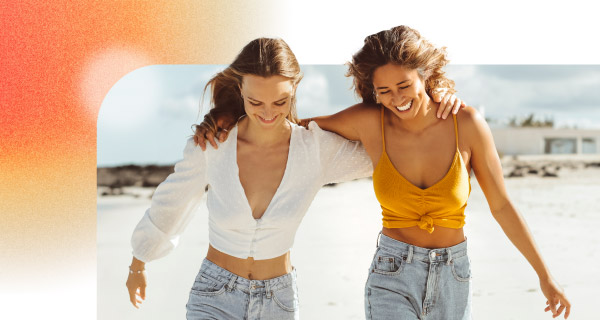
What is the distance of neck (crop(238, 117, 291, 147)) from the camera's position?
2.28 m

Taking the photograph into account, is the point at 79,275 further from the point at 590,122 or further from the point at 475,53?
the point at 590,122

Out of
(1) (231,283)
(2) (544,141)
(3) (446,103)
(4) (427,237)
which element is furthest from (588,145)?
(1) (231,283)

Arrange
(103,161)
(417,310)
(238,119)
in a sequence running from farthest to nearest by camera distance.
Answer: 1. (103,161)
2. (238,119)
3. (417,310)

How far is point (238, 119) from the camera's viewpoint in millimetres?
2357

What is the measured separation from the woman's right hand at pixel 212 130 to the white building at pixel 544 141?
1188cm

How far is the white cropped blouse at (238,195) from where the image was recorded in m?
→ 2.20

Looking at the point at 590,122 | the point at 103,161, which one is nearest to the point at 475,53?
the point at 103,161

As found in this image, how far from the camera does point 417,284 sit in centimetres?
214

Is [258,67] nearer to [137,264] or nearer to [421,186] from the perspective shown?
[421,186]

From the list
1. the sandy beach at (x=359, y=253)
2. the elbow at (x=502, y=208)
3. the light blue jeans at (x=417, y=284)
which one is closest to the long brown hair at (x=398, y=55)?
the elbow at (x=502, y=208)

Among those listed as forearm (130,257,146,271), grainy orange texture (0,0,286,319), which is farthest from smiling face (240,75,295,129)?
grainy orange texture (0,0,286,319)

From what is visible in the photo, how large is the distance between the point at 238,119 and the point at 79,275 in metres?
2.40

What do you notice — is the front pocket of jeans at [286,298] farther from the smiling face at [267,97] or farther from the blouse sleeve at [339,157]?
the smiling face at [267,97]

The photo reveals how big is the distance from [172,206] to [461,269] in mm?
994
